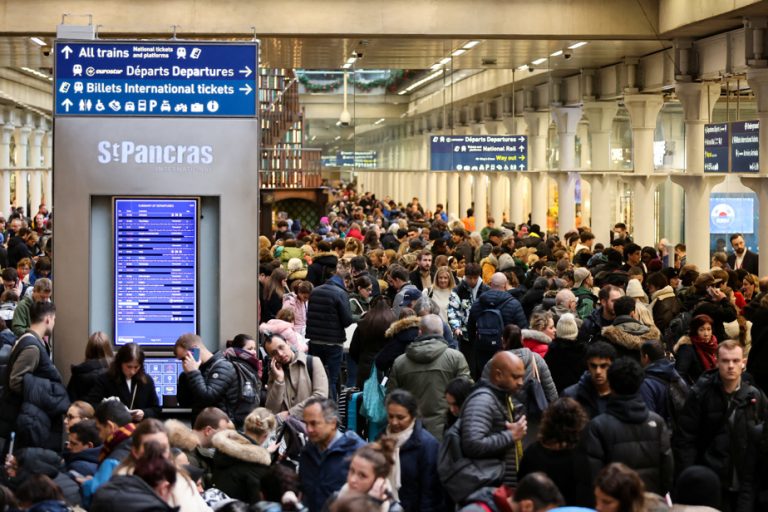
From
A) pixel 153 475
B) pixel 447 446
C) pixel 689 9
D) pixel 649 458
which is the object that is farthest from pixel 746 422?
pixel 689 9

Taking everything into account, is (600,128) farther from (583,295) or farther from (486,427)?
(486,427)

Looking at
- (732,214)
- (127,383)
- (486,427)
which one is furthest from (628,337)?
(732,214)

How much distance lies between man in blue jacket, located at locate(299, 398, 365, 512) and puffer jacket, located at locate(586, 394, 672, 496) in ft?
4.33

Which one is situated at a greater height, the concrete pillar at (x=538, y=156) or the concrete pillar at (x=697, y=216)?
the concrete pillar at (x=538, y=156)

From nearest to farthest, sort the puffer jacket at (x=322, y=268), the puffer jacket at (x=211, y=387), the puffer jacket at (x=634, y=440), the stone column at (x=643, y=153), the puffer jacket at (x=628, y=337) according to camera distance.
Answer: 1. the puffer jacket at (x=634, y=440)
2. the puffer jacket at (x=211, y=387)
3. the puffer jacket at (x=628, y=337)
4. the puffer jacket at (x=322, y=268)
5. the stone column at (x=643, y=153)

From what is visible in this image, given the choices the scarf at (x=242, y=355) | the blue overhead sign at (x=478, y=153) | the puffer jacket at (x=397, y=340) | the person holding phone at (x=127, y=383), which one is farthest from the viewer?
the blue overhead sign at (x=478, y=153)

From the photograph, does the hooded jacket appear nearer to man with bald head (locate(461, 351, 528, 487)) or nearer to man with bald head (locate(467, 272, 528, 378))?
man with bald head (locate(461, 351, 528, 487))

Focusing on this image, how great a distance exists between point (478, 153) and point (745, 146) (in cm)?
1102

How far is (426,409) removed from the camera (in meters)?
10.6

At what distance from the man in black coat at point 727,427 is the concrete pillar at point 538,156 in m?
30.6

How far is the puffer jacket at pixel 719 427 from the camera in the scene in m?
9.39

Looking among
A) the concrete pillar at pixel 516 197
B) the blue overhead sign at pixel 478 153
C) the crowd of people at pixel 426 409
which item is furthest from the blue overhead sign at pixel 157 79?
the concrete pillar at pixel 516 197

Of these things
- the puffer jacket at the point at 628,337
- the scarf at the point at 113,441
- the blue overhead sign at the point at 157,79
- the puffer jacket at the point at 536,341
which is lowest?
the scarf at the point at 113,441

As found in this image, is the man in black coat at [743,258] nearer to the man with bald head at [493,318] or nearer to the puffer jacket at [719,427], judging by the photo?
the man with bald head at [493,318]
